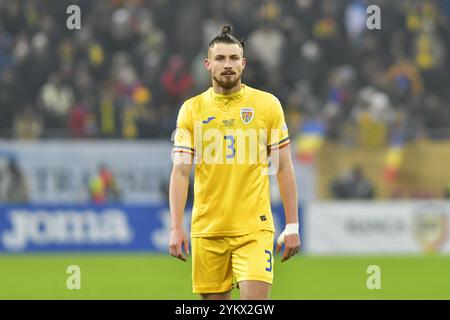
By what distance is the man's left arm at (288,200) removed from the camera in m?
7.59

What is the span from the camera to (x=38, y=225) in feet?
63.5

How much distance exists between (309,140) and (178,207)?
12902 millimetres

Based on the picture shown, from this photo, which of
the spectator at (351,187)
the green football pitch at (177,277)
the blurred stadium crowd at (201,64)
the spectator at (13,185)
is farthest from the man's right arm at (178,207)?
the spectator at (351,187)

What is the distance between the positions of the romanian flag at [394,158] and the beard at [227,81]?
1350 cm

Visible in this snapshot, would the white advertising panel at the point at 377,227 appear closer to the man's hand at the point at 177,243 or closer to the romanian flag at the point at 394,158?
the romanian flag at the point at 394,158

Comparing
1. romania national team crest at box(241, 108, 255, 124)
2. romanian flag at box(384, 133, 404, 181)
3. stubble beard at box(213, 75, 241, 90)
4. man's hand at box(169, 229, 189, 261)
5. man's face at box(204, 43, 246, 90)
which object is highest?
man's face at box(204, 43, 246, 90)

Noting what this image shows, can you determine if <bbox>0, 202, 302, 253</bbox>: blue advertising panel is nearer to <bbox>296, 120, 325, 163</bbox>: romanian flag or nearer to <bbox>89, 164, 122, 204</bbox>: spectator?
<bbox>89, 164, 122, 204</bbox>: spectator

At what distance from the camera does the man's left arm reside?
7.59m

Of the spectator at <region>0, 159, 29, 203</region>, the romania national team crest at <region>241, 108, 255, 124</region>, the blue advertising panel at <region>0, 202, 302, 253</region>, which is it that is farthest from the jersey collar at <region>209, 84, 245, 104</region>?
the spectator at <region>0, 159, 29, 203</region>

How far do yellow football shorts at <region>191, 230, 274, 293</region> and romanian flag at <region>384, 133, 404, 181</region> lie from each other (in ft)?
43.9

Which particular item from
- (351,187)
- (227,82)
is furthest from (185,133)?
(351,187)

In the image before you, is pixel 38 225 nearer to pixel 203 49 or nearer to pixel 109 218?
pixel 109 218

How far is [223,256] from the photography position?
7.80 meters

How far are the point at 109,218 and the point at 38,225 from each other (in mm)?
1241
